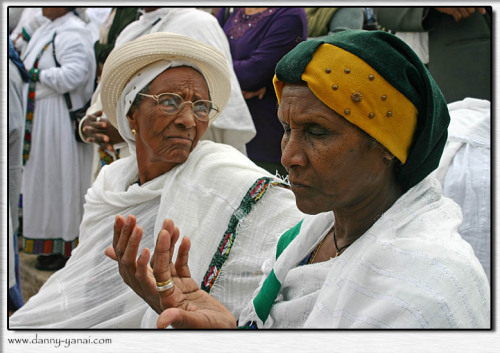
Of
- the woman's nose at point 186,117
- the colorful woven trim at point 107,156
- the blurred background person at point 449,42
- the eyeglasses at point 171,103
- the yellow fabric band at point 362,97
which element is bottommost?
the colorful woven trim at point 107,156

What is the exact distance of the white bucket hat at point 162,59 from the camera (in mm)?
2504

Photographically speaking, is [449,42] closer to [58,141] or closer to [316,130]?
[316,130]

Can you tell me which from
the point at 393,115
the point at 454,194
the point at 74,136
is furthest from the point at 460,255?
the point at 74,136

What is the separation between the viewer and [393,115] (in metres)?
1.53

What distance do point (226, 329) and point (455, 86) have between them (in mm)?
1680

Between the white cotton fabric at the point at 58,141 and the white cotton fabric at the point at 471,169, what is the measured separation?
71.5 inches

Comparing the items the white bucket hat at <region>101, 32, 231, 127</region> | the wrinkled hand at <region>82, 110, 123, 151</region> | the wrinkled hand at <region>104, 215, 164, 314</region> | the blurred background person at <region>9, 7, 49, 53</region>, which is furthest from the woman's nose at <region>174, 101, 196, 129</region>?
the blurred background person at <region>9, 7, 49, 53</region>

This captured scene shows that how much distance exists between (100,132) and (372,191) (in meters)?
1.95

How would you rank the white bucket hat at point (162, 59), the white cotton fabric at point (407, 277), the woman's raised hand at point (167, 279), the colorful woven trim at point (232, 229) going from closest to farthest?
Result: the white cotton fabric at point (407, 277) < the woman's raised hand at point (167, 279) < the colorful woven trim at point (232, 229) < the white bucket hat at point (162, 59)

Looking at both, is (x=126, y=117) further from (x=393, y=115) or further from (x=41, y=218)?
(x=393, y=115)

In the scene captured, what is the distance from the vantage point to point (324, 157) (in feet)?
5.23

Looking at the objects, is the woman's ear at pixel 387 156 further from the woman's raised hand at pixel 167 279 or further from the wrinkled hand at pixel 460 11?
the wrinkled hand at pixel 460 11

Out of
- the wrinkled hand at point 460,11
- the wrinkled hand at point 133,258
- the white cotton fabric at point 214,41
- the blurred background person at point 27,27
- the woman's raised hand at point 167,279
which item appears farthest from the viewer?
the blurred background person at point 27,27

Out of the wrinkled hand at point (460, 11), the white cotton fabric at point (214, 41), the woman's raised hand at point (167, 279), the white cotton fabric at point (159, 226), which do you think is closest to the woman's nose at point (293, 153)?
the woman's raised hand at point (167, 279)
